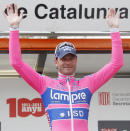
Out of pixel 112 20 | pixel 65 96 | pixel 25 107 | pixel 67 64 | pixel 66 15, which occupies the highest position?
pixel 66 15

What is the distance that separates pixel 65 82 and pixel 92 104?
3.63m

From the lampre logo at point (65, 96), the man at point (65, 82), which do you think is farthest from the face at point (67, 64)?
the lampre logo at point (65, 96)

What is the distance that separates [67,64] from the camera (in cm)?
323

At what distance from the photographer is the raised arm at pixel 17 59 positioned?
3123mm

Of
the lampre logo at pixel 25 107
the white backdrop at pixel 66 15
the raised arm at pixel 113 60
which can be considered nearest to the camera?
the raised arm at pixel 113 60

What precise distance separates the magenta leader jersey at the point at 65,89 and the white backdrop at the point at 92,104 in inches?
141

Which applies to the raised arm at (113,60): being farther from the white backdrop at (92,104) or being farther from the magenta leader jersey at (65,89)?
the white backdrop at (92,104)

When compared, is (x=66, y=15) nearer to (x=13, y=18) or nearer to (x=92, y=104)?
(x=13, y=18)

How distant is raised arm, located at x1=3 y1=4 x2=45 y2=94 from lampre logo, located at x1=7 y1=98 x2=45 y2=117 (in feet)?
11.9

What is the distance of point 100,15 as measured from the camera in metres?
4.93

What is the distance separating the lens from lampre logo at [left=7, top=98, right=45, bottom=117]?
22.5 ft

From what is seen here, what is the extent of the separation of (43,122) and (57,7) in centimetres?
250

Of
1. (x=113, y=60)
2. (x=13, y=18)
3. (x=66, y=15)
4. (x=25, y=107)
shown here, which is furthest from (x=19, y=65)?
(x=25, y=107)

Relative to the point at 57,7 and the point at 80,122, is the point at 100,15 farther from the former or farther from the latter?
the point at 80,122
